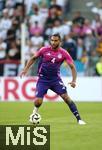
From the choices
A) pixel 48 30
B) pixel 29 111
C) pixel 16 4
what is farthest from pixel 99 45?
pixel 29 111

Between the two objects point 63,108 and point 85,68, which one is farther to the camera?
point 85,68

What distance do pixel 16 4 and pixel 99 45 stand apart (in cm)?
459

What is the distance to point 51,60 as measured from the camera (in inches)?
669

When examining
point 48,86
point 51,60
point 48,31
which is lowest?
point 48,86

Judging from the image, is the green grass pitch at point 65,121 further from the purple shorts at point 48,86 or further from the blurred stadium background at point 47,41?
the purple shorts at point 48,86

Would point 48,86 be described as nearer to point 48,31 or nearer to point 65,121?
point 65,121

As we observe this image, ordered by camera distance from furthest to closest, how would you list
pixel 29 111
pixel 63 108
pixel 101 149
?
1. pixel 63 108
2. pixel 29 111
3. pixel 101 149

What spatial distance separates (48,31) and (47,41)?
0.52 meters

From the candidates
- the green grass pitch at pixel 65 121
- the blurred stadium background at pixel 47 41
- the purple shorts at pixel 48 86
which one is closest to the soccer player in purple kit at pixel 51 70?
the purple shorts at pixel 48 86

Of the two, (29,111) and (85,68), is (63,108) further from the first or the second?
(85,68)

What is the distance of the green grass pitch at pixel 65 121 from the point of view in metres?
13.3

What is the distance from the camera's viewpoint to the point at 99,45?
92.3 ft

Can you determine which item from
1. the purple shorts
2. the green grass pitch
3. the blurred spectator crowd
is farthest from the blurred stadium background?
the purple shorts

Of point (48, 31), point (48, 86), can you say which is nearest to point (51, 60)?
point (48, 86)
